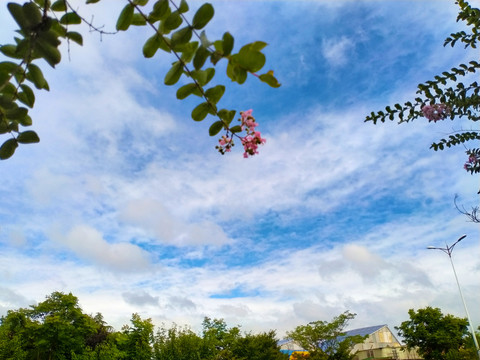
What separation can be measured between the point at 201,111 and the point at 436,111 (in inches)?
169

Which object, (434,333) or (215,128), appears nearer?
(215,128)

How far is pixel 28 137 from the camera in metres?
1.41

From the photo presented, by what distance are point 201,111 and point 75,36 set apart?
22.7 inches

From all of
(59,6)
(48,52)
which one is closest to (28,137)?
(48,52)

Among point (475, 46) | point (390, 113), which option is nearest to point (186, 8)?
point (390, 113)

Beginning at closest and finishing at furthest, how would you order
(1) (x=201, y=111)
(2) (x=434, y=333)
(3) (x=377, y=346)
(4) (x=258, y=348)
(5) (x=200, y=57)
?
(5) (x=200, y=57), (1) (x=201, y=111), (4) (x=258, y=348), (2) (x=434, y=333), (3) (x=377, y=346)

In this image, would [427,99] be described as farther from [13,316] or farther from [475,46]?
[13,316]

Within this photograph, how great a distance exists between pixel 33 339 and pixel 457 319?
123ft

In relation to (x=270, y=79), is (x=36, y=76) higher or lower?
higher

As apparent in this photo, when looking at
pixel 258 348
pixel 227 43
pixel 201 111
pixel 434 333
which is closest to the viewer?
pixel 227 43

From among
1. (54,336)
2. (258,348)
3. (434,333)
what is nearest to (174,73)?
(258,348)

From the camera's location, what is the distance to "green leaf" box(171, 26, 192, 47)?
1228 mm

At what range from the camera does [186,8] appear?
49.5 inches

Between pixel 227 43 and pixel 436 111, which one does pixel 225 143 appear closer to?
pixel 227 43
